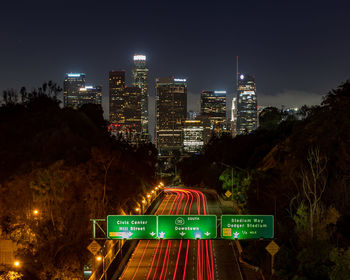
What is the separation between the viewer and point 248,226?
2700 cm

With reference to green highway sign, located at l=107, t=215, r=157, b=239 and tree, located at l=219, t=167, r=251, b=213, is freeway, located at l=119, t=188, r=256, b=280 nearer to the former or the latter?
green highway sign, located at l=107, t=215, r=157, b=239

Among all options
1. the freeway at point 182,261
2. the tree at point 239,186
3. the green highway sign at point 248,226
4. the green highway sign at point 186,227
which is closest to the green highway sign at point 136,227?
the green highway sign at point 186,227

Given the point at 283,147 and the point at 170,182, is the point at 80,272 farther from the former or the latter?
the point at 170,182

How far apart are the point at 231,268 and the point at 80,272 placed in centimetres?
1109

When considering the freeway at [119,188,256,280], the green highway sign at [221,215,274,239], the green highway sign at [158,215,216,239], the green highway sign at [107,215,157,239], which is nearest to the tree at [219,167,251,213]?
the freeway at [119,188,256,280]

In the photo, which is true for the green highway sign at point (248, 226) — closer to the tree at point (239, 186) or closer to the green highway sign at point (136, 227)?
the green highway sign at point (136, 227)

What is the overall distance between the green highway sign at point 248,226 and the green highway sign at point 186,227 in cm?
82

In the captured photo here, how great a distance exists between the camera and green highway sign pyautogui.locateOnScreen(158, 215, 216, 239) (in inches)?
1073

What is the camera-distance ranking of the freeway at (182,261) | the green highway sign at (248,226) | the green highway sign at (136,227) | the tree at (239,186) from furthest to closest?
1. the tree at (239,186)
2. the freeway at (182,261)
3. the green highway sign at (136,227)
4. the green highway sign at (248,226)

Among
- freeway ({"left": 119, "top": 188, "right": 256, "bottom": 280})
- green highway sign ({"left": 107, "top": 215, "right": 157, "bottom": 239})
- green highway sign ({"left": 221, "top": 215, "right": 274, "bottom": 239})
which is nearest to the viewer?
green highway sign ({"left": 221, "top": 215, "right": 274, "bottom": 239})

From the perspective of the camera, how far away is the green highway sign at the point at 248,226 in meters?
27.0

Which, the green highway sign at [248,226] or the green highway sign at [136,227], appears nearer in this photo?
the green highway sign at [248,226]

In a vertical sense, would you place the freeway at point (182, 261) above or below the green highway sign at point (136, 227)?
below

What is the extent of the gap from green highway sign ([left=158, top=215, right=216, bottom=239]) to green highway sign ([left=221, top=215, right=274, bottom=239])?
0.82 meters
